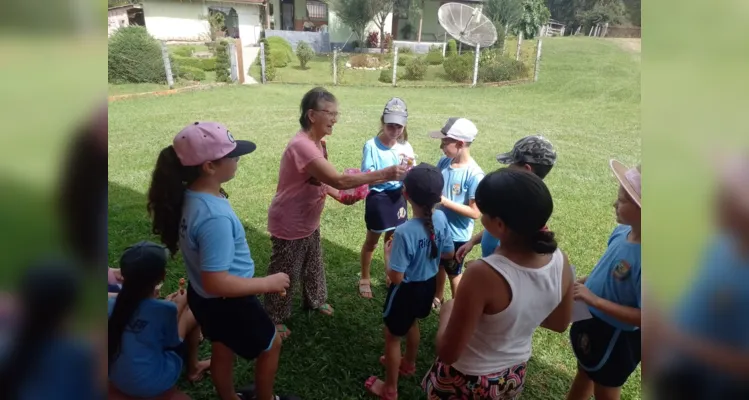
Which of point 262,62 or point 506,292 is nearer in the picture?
point 506,292

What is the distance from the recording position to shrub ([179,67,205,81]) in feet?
53.0

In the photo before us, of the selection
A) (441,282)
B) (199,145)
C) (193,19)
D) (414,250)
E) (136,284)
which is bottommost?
(441,282)

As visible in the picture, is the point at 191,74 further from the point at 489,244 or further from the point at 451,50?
the point at 489,244

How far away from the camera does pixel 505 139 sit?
1009 centimetres

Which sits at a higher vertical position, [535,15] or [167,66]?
[535,15]

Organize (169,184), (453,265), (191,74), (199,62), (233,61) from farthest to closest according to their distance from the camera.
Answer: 1. (199,62)
2. (233,61)
3. (191,74)
4. (453,265)
5. (169,184)

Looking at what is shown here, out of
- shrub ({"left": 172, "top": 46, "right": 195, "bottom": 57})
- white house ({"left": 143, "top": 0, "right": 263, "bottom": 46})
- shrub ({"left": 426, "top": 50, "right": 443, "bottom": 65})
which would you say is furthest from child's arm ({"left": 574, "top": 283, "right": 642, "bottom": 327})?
shrub ({"left": 172, "top": 46, "right": 195, "bottom": 57})

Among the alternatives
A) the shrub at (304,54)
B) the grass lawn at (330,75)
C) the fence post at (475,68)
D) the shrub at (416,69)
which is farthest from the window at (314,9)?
the fence post at (475,68)

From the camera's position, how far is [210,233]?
1760 mm

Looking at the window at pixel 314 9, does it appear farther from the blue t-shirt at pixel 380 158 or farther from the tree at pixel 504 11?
Answer: the blue t-shirt at pixel 380 158

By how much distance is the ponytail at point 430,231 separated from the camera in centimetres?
229

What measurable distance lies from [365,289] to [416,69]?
48.0 ft
